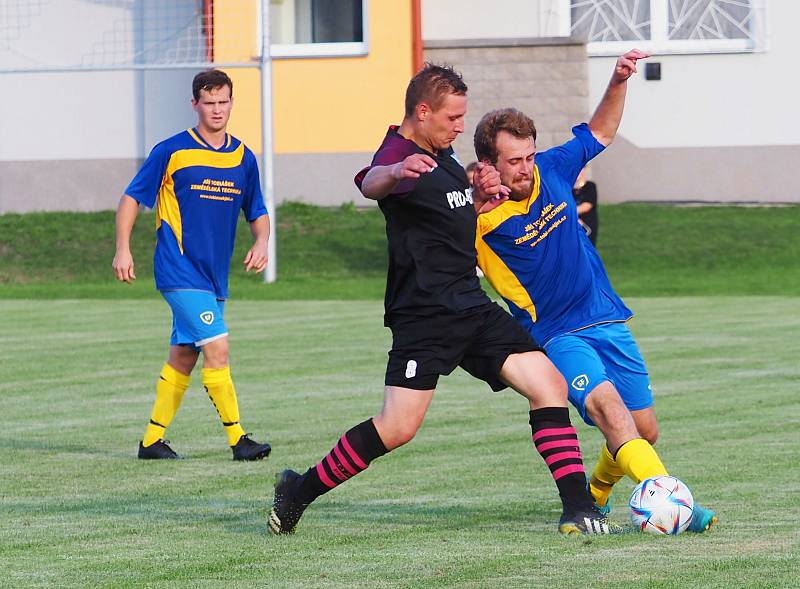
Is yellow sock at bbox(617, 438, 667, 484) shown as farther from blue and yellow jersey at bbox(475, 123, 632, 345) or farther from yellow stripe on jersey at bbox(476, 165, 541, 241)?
yellow stripe on jersey at bbox(476, 165, 541, 241)

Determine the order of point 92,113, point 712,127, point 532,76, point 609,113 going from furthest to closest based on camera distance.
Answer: point 92,113 < point 712,127 < point 532,76 < point 609,113

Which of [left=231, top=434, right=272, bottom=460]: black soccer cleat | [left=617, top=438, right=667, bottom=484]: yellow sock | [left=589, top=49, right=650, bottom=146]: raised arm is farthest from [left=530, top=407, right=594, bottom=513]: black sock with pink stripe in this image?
[left=231, top=434, right=272, bottom=460]: black soccer cleat

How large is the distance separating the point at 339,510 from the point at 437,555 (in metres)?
1.47

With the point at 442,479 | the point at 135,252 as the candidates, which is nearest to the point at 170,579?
the point at 442,479

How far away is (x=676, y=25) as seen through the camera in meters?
29.5

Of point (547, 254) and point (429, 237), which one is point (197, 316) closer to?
point (547, 254)

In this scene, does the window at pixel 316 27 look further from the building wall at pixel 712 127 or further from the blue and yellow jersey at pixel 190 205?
the blue and yellow jersey at pixel 190 205

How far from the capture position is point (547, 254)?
7.22 m

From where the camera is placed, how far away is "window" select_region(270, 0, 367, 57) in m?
29.5

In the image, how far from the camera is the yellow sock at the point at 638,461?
679cm

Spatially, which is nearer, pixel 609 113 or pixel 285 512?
pixel 285 512

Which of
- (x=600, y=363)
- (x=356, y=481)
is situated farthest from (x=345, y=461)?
(x=356, y=481)

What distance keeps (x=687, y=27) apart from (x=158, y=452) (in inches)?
859

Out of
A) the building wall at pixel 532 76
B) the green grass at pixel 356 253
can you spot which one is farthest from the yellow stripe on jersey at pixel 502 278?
the building wall at pixel 532 76
